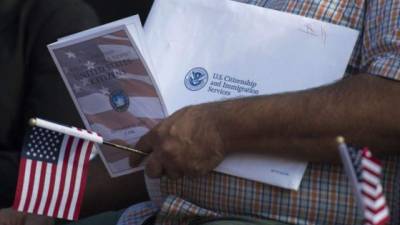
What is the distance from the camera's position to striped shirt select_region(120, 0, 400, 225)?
1.68 meters

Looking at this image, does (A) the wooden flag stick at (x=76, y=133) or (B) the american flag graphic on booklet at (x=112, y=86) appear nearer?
(A) the wooden flag stick at (x=76, y=133)

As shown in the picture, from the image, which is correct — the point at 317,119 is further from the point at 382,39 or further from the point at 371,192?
the point at 371,192

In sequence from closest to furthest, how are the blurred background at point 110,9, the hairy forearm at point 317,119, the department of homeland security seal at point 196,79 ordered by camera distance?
the hairy forearm at point 317,119, the department of homeland security seal at point 196,79, the blurred background at point 110,9

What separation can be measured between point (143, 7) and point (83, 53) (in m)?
1.79

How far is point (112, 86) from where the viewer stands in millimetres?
1791

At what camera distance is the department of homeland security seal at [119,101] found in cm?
180

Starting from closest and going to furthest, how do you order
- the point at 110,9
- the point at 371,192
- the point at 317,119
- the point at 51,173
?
the point at 371,192 → the point at 317,119 → the point at 51,173 → the point at 110,9

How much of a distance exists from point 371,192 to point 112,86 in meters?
0.70

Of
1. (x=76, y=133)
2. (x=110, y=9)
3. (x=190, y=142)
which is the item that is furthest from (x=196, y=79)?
(x=110, y=9)

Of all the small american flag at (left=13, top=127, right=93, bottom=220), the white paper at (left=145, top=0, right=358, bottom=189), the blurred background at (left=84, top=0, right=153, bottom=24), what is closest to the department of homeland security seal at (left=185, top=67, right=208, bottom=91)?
the white paper at (left=145, top=0, right=358, bottom=189)

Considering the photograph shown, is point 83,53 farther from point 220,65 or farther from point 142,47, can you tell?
point 220,65

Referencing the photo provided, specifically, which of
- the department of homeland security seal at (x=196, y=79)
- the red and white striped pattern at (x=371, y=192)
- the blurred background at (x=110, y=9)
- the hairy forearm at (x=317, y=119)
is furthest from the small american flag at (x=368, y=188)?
the blurred background at (x=110, y=9)

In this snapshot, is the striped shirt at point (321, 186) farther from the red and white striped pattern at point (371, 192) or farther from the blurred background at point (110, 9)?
the blurred background at point (110, 9)

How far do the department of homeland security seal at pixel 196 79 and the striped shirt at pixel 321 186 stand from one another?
0.20 m
